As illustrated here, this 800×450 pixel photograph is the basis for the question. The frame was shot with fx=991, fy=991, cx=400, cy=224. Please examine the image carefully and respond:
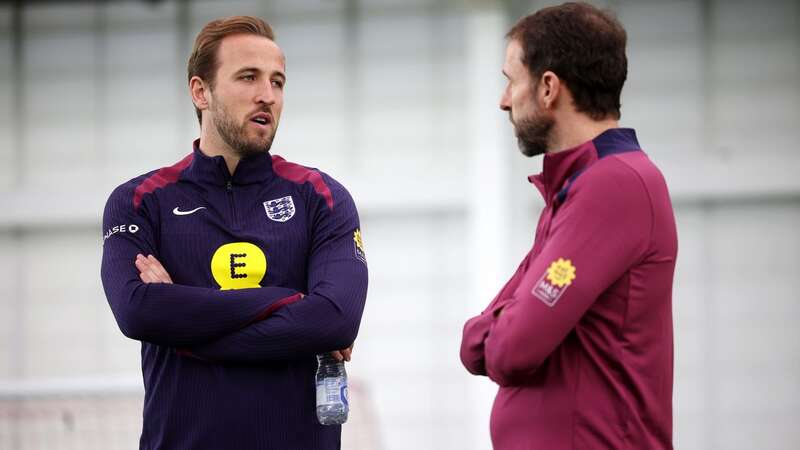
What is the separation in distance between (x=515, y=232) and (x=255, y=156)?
4.14 metres

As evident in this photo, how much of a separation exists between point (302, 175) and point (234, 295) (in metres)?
0.43

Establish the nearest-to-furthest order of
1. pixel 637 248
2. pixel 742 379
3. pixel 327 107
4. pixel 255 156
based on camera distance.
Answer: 1. pixel 637 248
2. pixel 255 156
3. pixel 742 379
4. pixel 327 107

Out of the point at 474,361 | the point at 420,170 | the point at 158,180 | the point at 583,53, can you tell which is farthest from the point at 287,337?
the point at 420,170

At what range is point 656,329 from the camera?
2.03 metres

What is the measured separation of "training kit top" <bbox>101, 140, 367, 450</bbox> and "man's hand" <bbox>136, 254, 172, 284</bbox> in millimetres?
23

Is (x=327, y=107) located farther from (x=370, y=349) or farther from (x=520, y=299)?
(x=520, y=299)

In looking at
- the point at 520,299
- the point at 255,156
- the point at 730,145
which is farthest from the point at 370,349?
the point at 520,299

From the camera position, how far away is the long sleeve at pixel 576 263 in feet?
6.42

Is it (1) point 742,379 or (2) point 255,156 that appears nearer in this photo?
(2) point 255,156

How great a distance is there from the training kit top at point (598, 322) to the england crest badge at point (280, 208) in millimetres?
730

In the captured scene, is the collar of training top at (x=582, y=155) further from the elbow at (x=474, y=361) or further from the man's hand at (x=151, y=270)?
the man's hand at (x=151, y=270)

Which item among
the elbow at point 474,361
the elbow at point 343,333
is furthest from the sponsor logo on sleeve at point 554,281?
the elbow at point 343,333

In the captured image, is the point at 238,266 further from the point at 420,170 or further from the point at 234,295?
the point at 420,170

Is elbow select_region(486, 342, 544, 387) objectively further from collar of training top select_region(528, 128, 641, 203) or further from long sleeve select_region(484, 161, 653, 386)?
collar of training top select_region(528, 128, 641, 203)
